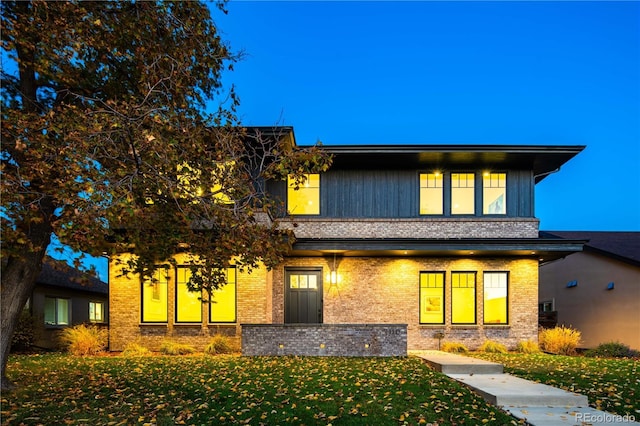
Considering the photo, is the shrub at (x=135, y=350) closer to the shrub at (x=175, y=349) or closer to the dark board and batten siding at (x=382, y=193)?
the shrub at (x=175, y=349)

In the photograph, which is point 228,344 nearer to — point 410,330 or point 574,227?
point 410,330

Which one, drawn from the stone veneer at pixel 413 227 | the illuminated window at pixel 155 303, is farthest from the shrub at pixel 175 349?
the stone veneer at pixel 413 227

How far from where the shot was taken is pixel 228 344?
12.9 metres

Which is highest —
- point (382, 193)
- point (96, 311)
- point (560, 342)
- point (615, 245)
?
point (382, 193)

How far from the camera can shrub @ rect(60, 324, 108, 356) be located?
12641 millimetres

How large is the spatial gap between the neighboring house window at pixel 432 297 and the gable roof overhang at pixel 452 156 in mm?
4129

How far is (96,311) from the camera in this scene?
78.9ft

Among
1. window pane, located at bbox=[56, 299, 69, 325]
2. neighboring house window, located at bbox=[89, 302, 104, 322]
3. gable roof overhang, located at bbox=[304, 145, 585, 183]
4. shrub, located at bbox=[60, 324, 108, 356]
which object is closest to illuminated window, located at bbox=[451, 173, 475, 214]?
gable roof overhang, located at bbox=[304, 145, 585, 183]

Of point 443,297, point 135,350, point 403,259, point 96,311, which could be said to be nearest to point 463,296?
point 443,297

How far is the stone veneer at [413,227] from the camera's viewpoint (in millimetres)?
14633

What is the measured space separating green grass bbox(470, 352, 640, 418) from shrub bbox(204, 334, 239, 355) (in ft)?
26.5

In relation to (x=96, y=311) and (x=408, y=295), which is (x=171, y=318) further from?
(x=96, y=311)

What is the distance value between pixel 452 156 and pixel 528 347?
23.6 feet

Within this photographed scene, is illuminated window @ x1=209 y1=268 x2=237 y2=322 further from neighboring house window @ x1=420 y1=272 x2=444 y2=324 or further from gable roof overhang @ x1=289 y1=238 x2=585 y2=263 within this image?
neighboring house window @ x1=420 y1=272 x2=444 y2=324
